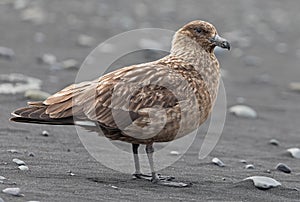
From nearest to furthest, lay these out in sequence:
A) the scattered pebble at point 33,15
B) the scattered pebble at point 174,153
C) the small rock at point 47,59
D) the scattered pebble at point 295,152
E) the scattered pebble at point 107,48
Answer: the scattered pebble at point 174,153
the scattered pebble at point 295,152
the small rock at point 47,59
the scattered pebble at point 107,48
the scattered pebble at point 33,15

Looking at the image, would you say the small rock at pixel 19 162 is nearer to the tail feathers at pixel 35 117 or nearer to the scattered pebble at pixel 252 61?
the tail feathers at pixel 35 117

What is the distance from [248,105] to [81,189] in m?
6.35

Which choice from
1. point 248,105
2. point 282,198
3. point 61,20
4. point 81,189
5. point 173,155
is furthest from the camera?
point 61,20

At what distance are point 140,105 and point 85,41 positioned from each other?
914cm

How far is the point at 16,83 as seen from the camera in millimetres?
10164

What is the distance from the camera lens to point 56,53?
13.8m

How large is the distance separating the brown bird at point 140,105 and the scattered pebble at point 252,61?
898cm

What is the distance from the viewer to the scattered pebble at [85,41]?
1498cm

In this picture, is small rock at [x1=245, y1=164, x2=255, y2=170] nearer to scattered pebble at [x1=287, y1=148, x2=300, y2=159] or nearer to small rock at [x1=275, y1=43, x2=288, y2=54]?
scattered pebble at [x1=287, y1=148, x2=300, y2=159]

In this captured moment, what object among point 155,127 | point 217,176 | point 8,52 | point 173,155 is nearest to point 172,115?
point 155,127

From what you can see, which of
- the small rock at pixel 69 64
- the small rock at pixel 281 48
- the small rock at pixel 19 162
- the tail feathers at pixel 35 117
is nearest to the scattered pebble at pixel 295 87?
the small rock at pixel 69 64

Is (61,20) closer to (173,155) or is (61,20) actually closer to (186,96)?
(173,155)

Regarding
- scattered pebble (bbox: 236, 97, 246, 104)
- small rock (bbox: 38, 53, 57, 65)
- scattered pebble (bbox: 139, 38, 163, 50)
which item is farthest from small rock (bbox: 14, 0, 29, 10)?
scattered pebble (bbox: 236, 97, 246, 104)

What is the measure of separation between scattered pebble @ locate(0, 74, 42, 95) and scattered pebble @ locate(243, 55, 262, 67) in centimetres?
593
